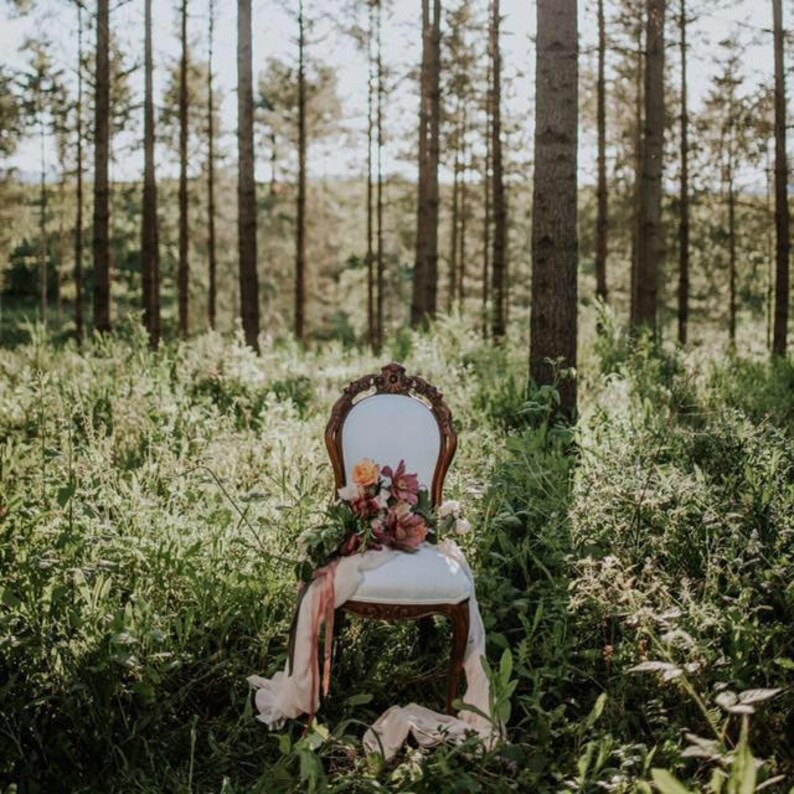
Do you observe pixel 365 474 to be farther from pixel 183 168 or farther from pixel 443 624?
pixel 183 168

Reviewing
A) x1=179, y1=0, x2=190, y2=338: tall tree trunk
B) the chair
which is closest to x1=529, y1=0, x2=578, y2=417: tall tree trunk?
the chair

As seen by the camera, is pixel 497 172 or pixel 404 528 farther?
pixel 497 172

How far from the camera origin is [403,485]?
3982 millimetres

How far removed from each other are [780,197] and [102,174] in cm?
1052

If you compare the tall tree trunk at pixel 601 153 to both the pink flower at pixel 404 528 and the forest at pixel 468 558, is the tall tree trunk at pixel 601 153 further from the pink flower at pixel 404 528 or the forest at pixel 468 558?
the pink flower at pixel 404 528

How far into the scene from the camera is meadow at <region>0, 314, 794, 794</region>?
337cm

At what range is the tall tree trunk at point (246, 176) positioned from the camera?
38.9 ft

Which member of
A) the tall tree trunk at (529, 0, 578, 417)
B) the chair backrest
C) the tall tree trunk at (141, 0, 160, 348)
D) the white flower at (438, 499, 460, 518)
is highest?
the tall tree trunk at (141, 0, 160, 348)

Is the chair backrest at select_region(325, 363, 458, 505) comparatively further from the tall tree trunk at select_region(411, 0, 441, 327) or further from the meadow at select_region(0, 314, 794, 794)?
the tall tree trunk at select_region(411, 0, 441, 327)

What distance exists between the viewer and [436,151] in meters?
15.6

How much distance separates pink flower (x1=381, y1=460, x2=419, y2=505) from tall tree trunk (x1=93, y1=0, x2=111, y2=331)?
927 cm

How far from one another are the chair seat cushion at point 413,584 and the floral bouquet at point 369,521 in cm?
17

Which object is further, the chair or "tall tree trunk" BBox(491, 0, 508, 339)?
"tall tree trunk" BBox(491, 0, 508, 339)

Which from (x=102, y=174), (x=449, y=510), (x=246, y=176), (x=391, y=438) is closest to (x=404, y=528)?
(x=449, y=510)
